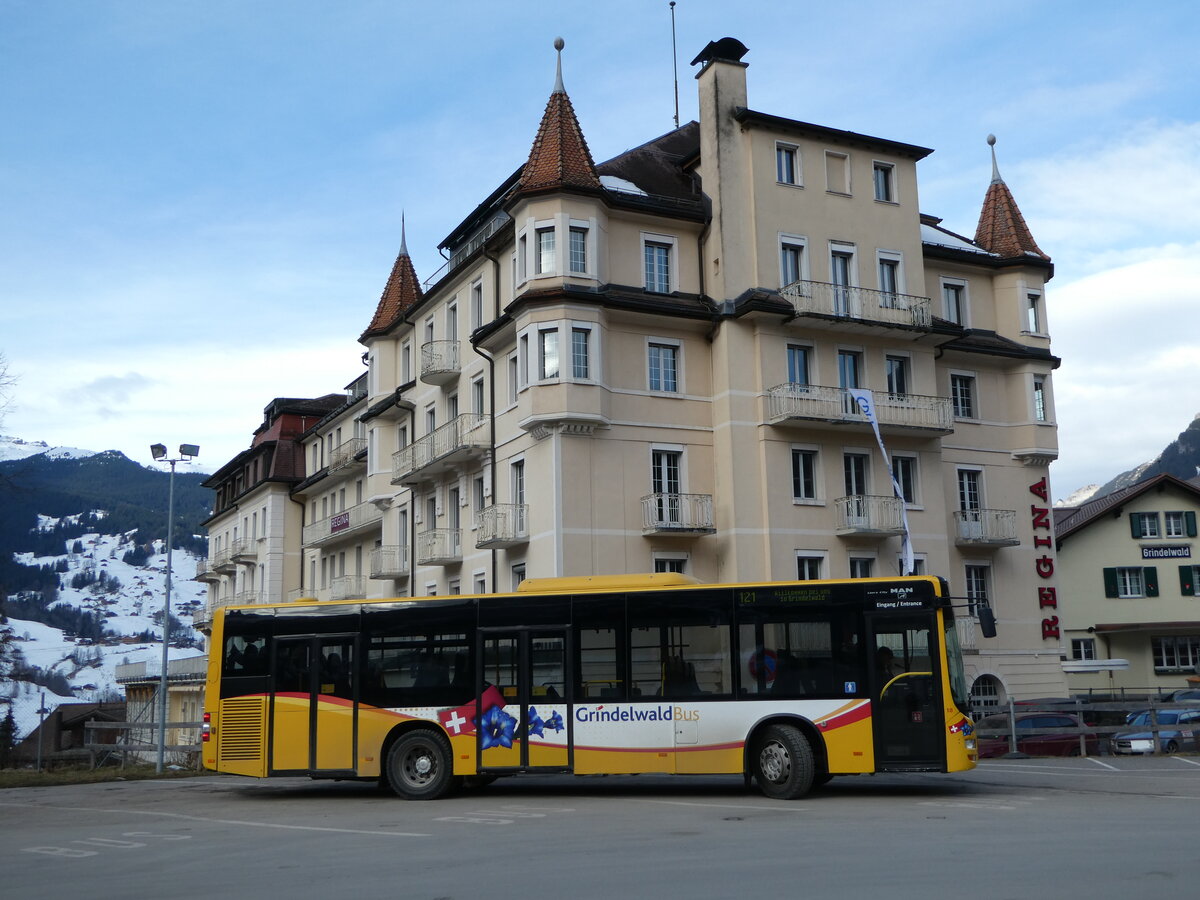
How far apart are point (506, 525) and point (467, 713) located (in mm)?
16262

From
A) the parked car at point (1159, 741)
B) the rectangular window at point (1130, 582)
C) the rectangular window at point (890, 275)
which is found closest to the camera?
the parked car at point (1159, 741)

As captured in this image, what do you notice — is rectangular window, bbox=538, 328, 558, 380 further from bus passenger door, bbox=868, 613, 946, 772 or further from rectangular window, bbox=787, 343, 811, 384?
bus passenger door, bbox=868, 613, 946, 772

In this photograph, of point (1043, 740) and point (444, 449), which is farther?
point (444, 449)

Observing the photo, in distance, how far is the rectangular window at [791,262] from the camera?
36969 mm

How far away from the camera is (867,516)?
36.3 meters

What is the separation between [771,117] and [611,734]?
932 inches

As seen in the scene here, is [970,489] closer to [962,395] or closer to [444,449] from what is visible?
[962,395]

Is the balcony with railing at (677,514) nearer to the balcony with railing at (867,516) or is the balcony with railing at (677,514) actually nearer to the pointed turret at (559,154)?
the balcony with railing at (867,516)

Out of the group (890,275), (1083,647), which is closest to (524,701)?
(890,275)

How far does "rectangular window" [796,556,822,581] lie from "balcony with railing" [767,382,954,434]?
12.8ft

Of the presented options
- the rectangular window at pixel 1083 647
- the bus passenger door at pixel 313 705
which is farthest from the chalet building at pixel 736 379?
the rectangular window at pixel 1083 647

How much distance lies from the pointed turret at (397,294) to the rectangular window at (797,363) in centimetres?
1694

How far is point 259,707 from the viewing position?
19578 mm

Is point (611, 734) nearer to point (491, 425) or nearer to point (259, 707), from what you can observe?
point (259, 707)
